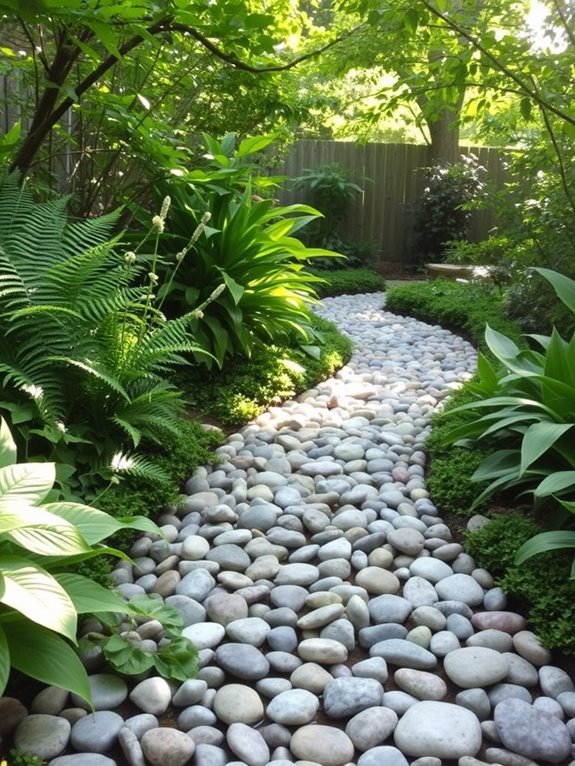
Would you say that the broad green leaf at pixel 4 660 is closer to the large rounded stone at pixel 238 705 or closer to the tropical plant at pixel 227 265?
the large rounded stone at pixel 238 705

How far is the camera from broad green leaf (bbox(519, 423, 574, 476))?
2096 mm

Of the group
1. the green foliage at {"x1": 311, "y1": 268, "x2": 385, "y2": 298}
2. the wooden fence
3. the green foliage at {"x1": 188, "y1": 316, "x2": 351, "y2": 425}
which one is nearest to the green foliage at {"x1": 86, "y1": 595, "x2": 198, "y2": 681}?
the green foliage at {"x1": 188, "y1": 316, "x2": 351, "y2": 425}

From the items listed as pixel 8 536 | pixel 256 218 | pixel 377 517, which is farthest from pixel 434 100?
pixel 8 536

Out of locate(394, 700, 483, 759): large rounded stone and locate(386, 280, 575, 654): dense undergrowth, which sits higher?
locate(386, 280, 575, 654): dense undergrowth

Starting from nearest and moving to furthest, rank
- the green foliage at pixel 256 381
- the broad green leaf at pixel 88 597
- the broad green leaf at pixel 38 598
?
1. the broad green leaf at pixel 38 598
2. the broad green leaf at pixel 88 597
3. the green foliage at pixel 256 381

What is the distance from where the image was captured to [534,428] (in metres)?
Result: 2.22

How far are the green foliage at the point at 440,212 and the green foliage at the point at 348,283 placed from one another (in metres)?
1.68

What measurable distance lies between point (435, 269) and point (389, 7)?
6.47 meters

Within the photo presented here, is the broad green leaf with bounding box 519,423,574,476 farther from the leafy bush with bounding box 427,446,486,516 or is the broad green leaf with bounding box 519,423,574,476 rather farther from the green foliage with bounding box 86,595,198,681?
the green foliage with bounding box 86,595,198,681

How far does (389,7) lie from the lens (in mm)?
2734

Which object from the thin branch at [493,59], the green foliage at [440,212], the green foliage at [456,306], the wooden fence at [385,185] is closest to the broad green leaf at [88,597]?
the thin branch at [493,59]

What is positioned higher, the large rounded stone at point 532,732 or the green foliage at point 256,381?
the green foliage at point 256,381

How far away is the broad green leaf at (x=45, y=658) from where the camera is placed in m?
1.47

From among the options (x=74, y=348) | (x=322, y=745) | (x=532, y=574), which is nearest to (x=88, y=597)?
(x=322, y=745)
